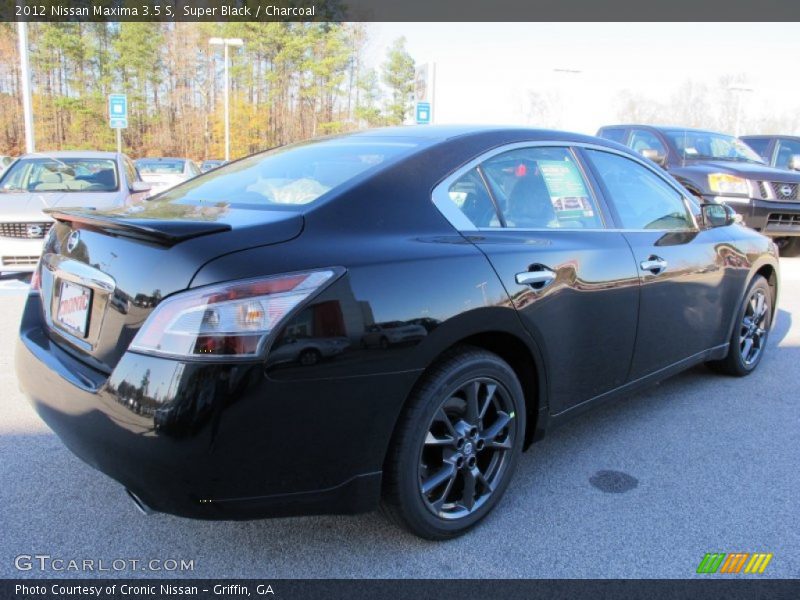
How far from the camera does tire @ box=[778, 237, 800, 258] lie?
37.0ft

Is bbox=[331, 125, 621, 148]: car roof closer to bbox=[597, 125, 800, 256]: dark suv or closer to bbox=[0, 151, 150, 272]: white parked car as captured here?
bbox=[0, 151, 150, 272]: white parked car

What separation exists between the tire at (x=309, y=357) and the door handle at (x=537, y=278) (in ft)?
3.21

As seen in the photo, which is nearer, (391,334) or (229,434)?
(229,434)

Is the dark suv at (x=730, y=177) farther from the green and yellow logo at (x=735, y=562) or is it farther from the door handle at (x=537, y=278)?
the green and yellow logo at (x=735, y=562)

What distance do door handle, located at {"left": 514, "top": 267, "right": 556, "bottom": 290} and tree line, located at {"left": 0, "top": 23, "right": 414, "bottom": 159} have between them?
132 ft

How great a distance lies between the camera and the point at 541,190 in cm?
309

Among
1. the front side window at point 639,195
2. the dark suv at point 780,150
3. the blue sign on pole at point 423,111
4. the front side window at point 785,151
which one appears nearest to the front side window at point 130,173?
the front side window at point 639,195

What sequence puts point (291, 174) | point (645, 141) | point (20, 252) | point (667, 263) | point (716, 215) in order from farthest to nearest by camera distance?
1. point (645, 141)
2. point (20, 252)
3. point (716, 215)
4. point (667, 263)
5. point (291, 174)

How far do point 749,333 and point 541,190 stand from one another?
244cm

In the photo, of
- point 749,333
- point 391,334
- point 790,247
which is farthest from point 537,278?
point 790,247

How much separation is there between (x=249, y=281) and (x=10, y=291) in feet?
20.1

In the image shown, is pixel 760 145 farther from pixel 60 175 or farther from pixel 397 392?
pixel 397 392

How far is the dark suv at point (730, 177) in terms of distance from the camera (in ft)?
31.3

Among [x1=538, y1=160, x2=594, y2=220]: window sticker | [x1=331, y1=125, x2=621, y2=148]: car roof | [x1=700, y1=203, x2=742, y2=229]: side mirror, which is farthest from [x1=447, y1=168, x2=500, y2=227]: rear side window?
[x1=700, y1=203, x2=742, y2=229]: side mirror
